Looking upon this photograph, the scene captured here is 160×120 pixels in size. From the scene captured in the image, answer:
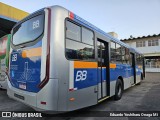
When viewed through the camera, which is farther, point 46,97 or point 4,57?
point 4,57

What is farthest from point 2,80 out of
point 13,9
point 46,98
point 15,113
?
point 13,9

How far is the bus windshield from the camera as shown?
161 inches

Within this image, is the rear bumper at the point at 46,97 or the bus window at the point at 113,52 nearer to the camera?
the rear bumper at the point at 46,97

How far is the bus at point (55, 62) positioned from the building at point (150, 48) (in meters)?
32.6

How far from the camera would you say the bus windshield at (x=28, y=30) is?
4.08 metres

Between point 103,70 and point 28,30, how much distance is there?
3.04 meters

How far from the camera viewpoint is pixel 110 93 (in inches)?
245

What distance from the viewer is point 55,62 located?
→ 359 cm

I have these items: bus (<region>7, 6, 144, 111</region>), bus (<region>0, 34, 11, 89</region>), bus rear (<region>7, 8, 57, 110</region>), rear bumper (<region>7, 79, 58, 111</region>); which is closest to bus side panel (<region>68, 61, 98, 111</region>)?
bus (<region>7, 6, 144, 111</region>)

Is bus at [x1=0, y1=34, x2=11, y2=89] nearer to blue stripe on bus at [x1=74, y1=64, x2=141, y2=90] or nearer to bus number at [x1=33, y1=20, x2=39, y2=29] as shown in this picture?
bus number at [x1=33, y1=20, x2=39, y2=29]

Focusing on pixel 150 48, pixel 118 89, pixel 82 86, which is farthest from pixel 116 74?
pixel 150 48

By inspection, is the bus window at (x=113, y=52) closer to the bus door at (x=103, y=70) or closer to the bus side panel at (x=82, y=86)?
the bus door at (x=103, y=70)

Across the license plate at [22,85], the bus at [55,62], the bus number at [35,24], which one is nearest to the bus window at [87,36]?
the bus at [55,62]

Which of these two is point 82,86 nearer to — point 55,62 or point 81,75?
point 81,75
